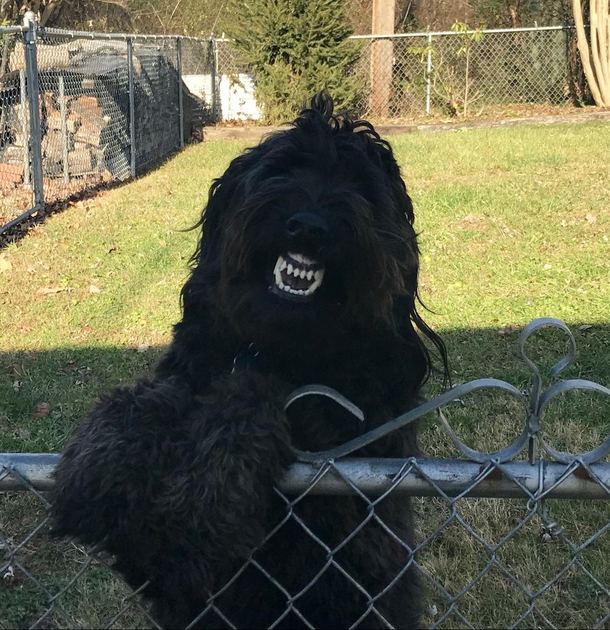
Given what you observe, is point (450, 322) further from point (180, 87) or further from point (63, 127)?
point (180, 87)

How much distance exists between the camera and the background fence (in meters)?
9.12

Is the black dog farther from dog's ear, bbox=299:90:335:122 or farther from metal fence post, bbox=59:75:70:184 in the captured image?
metal fence post, bbox=59:75:70:184

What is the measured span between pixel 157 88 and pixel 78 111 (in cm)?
356

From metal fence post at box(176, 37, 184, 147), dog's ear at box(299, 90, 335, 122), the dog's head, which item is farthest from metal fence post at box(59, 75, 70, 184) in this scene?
the dog's head

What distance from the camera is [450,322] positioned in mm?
5875

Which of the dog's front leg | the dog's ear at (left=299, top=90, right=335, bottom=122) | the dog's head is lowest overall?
the dog's front leg

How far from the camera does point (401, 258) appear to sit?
241cm

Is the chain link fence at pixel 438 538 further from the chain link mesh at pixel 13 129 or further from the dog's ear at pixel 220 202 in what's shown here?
the chain link mesh at pixel 13 129

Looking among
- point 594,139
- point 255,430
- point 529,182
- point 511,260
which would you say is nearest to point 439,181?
point 529,182

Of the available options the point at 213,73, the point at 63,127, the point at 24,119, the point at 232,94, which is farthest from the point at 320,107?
the point at 213,73

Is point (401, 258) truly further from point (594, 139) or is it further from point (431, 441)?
point (594, 139)

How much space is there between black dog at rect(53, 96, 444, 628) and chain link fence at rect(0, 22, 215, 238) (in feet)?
21.0

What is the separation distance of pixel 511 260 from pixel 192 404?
5.62m

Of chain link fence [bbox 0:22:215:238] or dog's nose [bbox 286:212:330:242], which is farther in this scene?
chain link fence [bbox 0:22:215:238]
